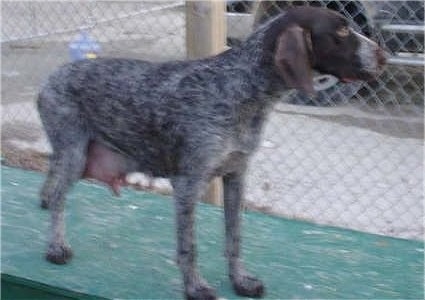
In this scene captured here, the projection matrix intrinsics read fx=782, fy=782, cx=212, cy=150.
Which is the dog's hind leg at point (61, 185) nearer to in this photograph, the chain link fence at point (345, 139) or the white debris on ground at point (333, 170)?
the white debris on ground at point (333, 170)

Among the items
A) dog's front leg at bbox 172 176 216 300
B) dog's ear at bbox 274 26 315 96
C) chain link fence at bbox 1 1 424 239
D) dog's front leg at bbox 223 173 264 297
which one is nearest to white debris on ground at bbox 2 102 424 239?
chain link fence at bbox 1 1 424 239

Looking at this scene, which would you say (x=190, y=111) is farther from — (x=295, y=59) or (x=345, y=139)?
(x=345, y=139)

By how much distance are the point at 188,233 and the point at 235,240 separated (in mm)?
301

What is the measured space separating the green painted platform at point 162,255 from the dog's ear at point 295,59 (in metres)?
1.00

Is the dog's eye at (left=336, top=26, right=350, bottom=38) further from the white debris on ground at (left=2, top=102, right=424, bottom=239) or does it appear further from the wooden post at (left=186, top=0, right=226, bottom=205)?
the white debris on ground at (left=2, top=102, right=424, bottom=239)

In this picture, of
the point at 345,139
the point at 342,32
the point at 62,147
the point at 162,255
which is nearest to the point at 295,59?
the point at 342,32

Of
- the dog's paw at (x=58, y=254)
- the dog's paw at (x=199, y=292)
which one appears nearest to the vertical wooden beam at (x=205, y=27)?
the dog's paw at (x=58, y=254)

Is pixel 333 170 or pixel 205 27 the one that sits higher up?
pixel 205 27

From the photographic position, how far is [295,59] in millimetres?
2811

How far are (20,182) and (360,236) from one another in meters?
2.11

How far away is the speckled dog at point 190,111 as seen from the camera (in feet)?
9.48

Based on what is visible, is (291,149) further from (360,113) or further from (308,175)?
(360,113)

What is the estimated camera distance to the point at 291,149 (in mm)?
6562

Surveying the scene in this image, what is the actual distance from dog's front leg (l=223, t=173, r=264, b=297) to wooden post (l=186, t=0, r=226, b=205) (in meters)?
0.99
